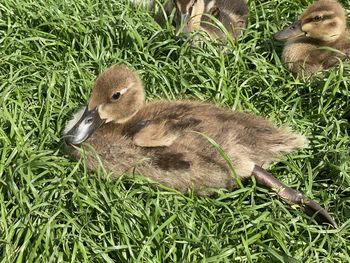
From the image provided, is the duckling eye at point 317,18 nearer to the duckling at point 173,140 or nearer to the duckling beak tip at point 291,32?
the duckling beak tip at point 291,32

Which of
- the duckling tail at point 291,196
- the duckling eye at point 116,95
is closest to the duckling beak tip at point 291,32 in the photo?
the duckling tail at point 291,196

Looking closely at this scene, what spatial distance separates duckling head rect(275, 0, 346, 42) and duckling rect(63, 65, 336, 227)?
A: 2.72ft

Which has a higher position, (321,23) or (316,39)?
(321,23)

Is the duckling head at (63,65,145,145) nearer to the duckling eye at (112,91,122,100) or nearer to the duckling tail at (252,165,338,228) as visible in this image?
the duckling eye at (112,91,122,100)

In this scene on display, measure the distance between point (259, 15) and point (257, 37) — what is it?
0.29 metres

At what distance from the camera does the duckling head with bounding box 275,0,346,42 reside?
Result: 169 inches

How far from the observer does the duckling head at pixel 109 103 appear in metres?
3.62

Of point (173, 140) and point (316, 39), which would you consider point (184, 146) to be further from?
point (316, 39)

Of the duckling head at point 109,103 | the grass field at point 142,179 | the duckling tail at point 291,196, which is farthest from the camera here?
the duckling head at point 109,103

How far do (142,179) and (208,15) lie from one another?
1.35 m

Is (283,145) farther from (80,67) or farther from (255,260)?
(80,67)

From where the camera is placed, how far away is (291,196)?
11.6ft

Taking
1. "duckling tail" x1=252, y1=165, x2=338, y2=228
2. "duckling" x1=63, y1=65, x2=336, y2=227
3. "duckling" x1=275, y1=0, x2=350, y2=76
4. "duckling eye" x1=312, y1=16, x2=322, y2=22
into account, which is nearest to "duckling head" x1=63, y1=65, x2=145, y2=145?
"duckling" x1=63, y1=65, x2=336, y2=227

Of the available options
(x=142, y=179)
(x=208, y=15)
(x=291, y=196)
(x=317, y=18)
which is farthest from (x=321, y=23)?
(x=142, y=179)
